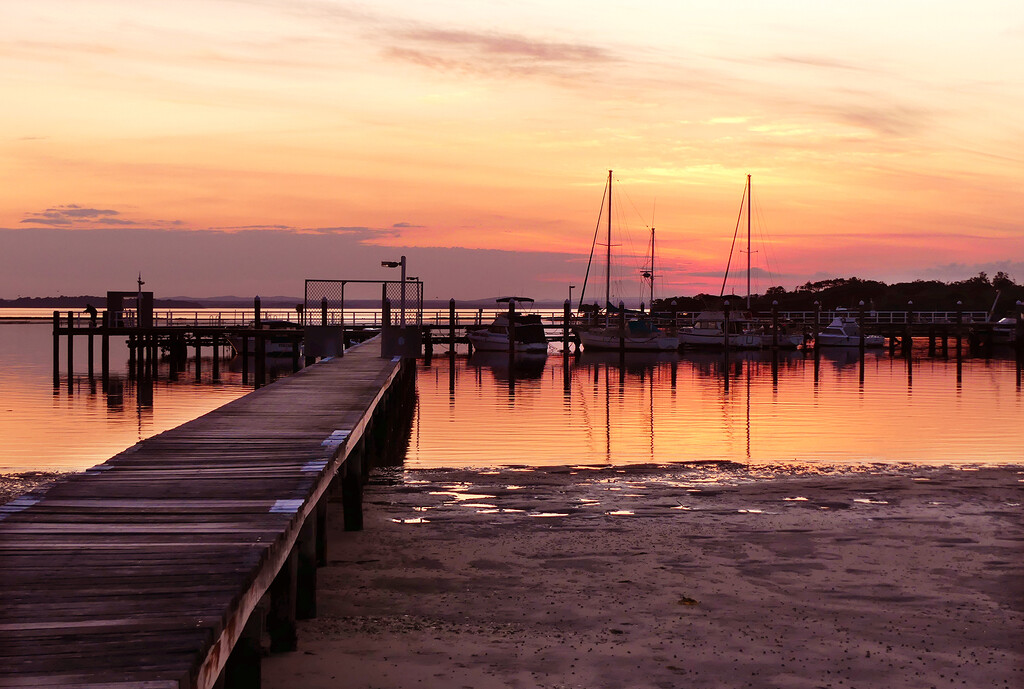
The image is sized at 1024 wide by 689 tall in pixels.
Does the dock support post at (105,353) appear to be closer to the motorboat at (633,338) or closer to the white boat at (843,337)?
the motorboat at (633,338)

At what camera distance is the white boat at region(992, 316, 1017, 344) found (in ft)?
241

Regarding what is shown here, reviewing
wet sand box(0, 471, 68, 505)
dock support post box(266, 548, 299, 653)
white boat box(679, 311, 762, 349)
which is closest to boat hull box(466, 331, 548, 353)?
white boat box(679, 311, 762, 349)

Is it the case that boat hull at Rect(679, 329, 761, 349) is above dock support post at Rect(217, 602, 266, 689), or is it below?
above

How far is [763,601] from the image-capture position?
384 inches

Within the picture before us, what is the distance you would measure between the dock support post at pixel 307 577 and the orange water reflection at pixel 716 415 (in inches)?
375

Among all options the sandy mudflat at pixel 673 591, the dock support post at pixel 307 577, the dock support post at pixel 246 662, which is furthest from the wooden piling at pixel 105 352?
the dock support post at pixel 246 662

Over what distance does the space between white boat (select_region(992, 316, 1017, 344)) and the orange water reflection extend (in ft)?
78.8

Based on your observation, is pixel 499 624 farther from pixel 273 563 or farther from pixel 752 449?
pixel 752 449

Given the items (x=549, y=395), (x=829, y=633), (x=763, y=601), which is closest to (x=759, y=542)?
(x=763, y=601)

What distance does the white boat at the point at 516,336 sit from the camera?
61897 millimetres

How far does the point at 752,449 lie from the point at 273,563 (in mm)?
16263

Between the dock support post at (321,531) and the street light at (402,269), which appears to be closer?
the dock support post at (321,531)

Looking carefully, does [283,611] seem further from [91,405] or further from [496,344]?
[496,344]

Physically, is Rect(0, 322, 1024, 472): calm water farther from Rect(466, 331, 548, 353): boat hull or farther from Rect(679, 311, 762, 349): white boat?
Rect(679, 311, 762, 349): white boat
